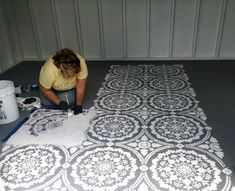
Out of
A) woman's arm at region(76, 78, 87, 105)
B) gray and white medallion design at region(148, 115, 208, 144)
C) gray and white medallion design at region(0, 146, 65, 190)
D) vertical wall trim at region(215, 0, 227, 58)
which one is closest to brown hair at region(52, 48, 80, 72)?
woman's arm at region(76, 78, 87, 105)

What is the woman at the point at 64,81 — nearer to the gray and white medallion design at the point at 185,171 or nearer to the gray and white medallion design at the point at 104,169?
the gray and white medallion design at the point at 104,169

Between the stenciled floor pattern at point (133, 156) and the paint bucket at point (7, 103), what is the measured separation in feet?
1.19

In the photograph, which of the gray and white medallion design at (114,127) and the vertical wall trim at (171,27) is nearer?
the gray and white medallion design at (114,127)

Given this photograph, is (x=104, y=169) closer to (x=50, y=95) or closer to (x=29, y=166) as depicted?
(x=29, y=166)

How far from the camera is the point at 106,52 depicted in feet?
11.7

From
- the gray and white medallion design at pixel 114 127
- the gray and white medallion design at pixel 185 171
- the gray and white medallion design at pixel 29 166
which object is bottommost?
the gray and white medallion design at pixel 114 127

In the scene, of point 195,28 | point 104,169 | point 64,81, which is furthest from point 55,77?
point 195,28

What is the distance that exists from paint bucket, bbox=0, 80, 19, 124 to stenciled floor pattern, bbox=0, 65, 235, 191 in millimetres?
363

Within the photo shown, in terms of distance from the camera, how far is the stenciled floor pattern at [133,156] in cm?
140

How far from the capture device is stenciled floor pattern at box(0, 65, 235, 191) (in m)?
1.40

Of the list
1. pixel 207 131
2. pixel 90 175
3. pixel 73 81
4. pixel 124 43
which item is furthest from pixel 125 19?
pixel 90 175

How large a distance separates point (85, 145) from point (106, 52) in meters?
2.11

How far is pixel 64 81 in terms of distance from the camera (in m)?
2.10

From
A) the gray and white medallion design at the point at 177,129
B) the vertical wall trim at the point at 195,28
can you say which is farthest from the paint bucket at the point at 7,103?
the vertical wall trim at the point at 195,28
